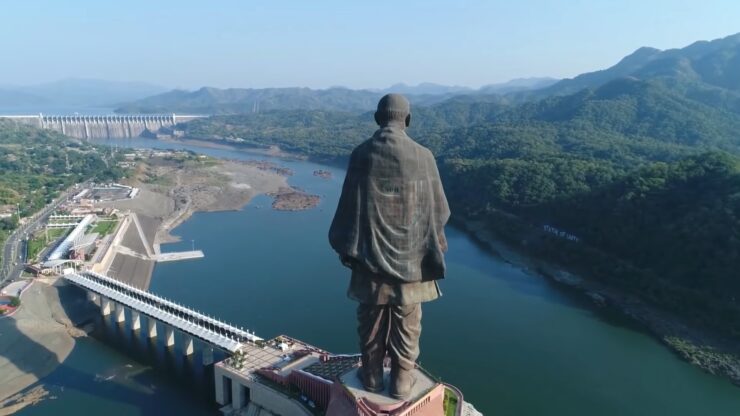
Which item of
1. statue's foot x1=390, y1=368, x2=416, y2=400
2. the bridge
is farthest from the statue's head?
the bridge

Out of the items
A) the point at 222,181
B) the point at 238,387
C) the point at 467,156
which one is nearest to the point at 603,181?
the point at 467,156

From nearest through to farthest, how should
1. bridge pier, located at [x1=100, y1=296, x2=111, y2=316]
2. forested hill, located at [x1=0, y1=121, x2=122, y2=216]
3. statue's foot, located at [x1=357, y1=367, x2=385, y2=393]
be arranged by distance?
statue's foot, located at [x1=357, y1=367, x2=385, y2=393]
bridge pier, located at [x1=100, y1=296, x2=111, y2=316]
forested hill, located at [x1=0, y1=121, x2=122, y2=216]

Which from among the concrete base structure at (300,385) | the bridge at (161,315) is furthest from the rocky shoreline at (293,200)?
the concrete base structure at (300,385)

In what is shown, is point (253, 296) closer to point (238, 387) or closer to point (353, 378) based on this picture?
point (238, 387)

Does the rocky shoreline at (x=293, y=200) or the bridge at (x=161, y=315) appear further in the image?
the rocky shoreline at (x=293, y=200)

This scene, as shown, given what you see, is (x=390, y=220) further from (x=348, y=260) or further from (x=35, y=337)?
(x=35, y=337)

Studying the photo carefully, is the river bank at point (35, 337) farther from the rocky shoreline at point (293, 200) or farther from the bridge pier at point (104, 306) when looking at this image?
the rocky shoreline at point (293, 200)

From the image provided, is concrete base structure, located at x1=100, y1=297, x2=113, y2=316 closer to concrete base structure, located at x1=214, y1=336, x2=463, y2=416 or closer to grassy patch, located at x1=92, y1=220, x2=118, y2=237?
concrete base structure, located at x1=214, y1=336, x2=463, y2=416
